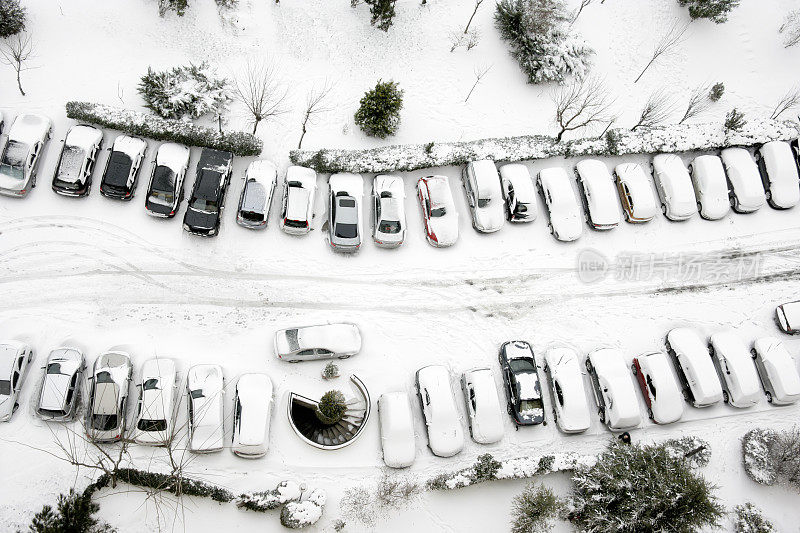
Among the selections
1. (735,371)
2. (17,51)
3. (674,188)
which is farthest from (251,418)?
(674,188)

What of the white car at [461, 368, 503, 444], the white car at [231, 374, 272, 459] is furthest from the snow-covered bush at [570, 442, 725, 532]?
the white car at [231, 374, 272, 459]

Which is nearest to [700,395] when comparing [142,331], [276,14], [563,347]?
[563,347]

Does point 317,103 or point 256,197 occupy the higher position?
point 317,103

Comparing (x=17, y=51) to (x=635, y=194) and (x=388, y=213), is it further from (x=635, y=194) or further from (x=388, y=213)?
(x=635, y=194)

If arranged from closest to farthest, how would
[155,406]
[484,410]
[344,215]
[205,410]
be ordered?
1. [155,406]
2. [205,410]
3. [484,410]
4. [344,215]

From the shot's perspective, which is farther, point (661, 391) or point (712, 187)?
point (712, 187)

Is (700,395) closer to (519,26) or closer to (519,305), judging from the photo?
(519,305)

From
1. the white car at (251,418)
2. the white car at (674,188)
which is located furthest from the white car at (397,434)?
the white car at (674,188)
